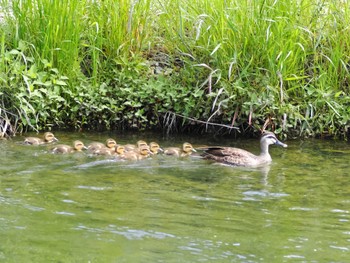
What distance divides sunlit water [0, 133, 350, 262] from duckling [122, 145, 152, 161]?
15cm

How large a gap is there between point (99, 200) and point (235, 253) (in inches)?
77.2

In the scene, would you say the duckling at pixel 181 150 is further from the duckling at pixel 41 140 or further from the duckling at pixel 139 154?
the duckling at pixel 41 140

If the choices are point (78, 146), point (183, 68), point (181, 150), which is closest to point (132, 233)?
point (78, 146)

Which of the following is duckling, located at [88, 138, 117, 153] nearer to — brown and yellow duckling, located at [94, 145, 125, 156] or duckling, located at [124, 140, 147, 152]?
brown and yellow duckling, located at [94, 145, 125, 156]

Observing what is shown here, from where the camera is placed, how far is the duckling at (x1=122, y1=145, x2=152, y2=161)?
→ 1071cm

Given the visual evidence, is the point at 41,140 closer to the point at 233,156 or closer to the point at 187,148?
the point at 187,148

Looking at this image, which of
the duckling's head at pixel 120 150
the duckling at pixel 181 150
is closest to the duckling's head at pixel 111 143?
the duckling's head at pixel 120 150

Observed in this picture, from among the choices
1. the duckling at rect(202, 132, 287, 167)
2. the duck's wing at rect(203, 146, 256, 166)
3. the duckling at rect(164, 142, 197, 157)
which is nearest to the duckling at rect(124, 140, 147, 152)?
the duckling at rect(164, 142, 197, 157)

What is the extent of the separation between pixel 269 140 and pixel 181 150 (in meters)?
1.14

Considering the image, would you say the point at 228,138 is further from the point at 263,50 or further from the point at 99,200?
the point at 99,200

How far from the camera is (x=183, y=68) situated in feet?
41.2

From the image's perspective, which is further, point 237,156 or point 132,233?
point 237,156

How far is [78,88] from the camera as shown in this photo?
39.9 ft

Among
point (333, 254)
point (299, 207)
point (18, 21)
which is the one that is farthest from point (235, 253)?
point (18, 21)
